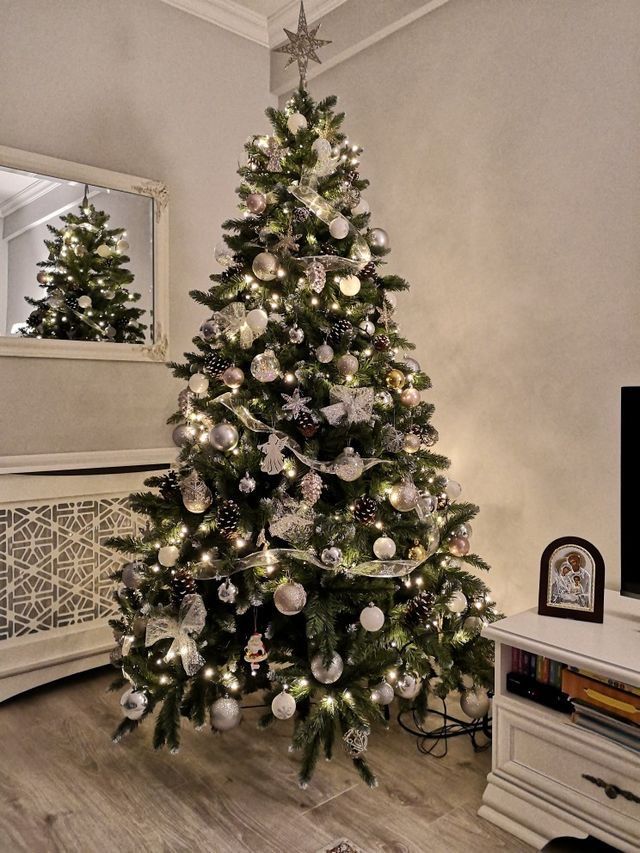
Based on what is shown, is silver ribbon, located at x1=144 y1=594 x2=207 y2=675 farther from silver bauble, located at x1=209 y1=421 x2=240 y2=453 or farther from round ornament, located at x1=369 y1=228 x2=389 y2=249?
round ornament, located at x1=369 y1=228 x2=389 y2=249

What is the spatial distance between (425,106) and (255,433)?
1.68 m

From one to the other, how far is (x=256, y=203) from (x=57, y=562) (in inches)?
60.9

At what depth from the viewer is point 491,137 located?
2508 mm

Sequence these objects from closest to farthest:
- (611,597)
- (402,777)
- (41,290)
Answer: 1. (402,777)
2. (611,597)
3. (41,290)

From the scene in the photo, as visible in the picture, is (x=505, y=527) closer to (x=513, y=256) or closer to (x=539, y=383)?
(x=539, y=383)

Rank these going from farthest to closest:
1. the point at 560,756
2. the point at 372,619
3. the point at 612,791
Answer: the point at 372,619 → the point at 560,756 → the point at 612,791

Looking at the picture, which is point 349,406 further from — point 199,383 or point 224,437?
point 199,383

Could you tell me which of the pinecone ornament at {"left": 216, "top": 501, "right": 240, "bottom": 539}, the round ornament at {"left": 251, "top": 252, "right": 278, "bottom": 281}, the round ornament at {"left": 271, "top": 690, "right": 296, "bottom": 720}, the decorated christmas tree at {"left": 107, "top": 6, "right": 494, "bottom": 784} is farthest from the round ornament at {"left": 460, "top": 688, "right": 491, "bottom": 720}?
the round ornament at {"left": 251, "top": 252, "right": 278, "bottom": 281}

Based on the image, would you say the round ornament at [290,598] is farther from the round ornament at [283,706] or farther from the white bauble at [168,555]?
the white bauble at [168,555]

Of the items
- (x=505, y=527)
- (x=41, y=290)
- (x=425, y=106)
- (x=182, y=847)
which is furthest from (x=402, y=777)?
(x=425, y=106)

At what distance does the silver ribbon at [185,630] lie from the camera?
71.7 inches

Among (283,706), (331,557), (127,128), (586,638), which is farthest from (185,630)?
(127,128)

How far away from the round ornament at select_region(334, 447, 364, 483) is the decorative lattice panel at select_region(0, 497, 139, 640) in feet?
3.58

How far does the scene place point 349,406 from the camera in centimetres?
191
